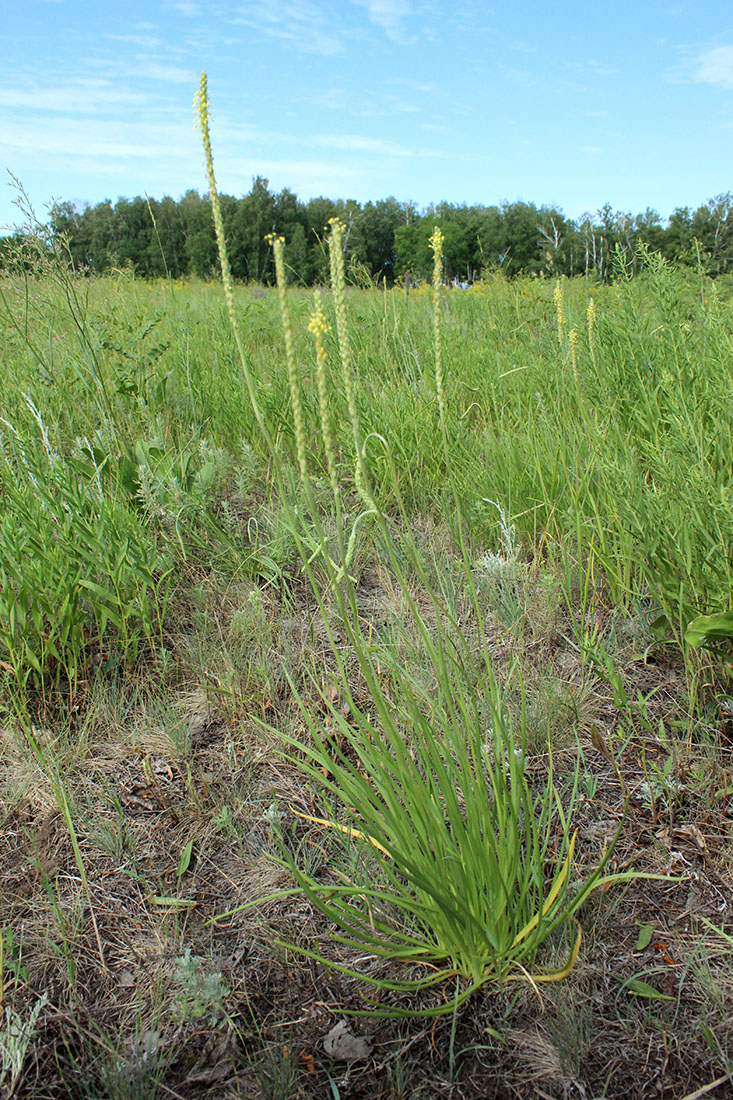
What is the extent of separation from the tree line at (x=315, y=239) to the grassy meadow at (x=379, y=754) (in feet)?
2.96

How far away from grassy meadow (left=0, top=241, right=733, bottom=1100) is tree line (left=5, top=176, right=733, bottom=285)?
2.96 ft

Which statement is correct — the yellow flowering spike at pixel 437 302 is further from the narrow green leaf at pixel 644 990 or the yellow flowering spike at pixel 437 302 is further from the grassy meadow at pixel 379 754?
the narrow green leaf at pixel 644 990

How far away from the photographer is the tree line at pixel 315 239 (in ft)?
12.5

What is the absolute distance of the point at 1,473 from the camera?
2.48 m

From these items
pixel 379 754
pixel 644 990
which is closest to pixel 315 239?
pixel 379 754

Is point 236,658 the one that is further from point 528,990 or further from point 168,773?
point 528,990

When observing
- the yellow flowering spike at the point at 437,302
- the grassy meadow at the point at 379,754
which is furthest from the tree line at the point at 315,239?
the grassy meadow at the point at 379,754

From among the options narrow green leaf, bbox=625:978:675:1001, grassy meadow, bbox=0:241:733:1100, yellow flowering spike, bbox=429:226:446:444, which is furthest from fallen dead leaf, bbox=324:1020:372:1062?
yellow flowering spike, bbox=429:226:446:444

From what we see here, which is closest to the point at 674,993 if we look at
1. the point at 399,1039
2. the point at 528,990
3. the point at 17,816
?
the point at 528,990

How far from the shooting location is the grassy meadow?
3.95 feet

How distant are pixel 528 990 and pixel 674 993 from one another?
274 mm

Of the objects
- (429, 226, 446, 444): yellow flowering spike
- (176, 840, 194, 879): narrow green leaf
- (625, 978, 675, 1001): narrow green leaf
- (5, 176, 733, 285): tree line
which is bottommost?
(625, 978, 675, 1001): narrow green leaf

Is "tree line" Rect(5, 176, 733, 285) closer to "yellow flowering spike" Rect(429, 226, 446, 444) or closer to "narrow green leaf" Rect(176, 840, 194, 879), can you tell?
"yellow flowering spike" Rect(429, 226, 446, 444)

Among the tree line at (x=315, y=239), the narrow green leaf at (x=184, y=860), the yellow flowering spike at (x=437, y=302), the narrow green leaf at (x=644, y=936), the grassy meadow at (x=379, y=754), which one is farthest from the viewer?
the tree line at (x=315, y=239)
